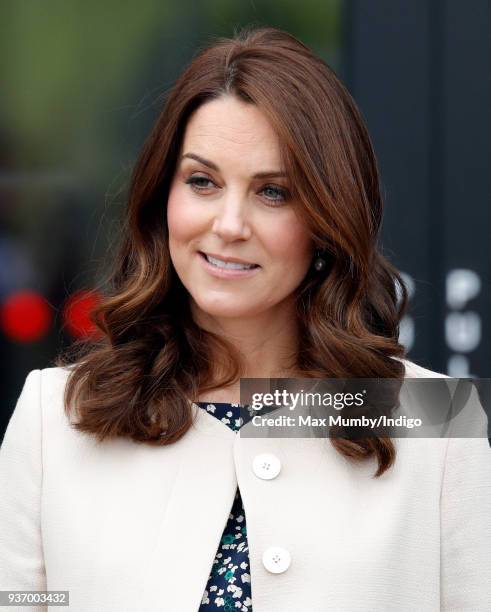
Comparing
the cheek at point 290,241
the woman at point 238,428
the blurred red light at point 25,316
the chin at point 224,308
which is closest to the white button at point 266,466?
the woman at point 238,428

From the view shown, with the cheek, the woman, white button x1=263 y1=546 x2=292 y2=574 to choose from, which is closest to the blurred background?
the woman

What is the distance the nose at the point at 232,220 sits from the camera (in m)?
2.27

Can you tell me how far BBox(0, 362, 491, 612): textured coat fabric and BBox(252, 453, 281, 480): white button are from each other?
0.04 ft

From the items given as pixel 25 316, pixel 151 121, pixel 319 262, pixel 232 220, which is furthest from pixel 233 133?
pixel 25 316

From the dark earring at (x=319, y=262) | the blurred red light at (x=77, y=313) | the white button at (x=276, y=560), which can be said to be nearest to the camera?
the white button at (x=276, y=560)

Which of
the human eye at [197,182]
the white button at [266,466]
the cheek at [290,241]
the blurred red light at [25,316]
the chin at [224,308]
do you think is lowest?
the white button at [266,466]

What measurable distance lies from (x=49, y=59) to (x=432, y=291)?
1.59 m

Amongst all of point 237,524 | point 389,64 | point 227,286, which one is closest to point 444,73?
point 389,64

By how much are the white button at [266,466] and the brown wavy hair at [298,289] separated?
0.44ft

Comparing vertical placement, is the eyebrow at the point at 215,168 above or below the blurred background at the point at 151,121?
below

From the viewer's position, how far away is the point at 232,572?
2.23m

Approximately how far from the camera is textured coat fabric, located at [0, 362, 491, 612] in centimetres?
221

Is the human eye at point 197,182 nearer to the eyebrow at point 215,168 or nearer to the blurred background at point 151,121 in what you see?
the eyebrow at point 215,168

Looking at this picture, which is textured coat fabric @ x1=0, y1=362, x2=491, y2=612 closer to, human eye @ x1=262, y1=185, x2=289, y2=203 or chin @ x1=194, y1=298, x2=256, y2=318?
chin @ x1=194, y1=298, x2=256, y2=318
